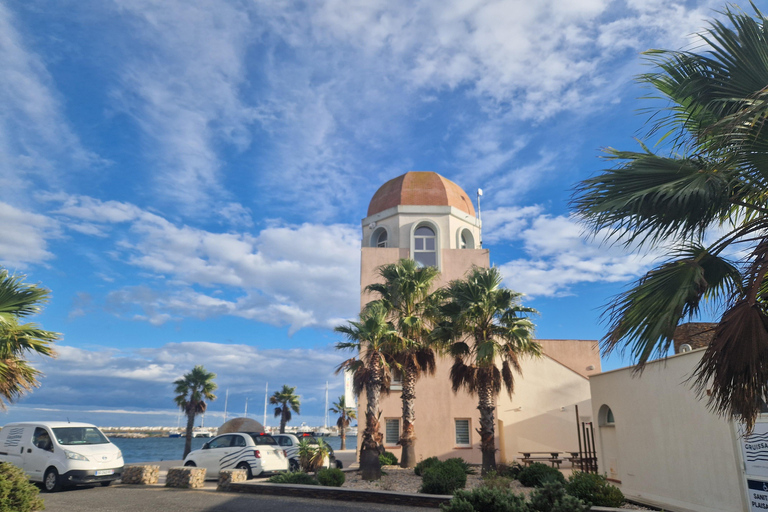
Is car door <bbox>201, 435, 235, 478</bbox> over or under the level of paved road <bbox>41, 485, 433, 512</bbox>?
over

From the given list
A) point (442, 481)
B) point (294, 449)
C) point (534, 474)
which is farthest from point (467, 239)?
point (442, 481)

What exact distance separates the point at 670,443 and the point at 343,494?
7789 mm

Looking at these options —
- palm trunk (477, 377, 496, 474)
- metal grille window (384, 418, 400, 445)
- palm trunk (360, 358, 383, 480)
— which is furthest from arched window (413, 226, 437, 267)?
palm trunk (477, 377, 496, 474)

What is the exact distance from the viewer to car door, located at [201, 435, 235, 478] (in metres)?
16.6

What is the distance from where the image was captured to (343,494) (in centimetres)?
1270

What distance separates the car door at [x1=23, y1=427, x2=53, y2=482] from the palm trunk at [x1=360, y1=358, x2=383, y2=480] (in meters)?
9.20

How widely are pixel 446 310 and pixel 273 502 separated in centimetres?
1006

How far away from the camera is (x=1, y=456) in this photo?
14.7 m

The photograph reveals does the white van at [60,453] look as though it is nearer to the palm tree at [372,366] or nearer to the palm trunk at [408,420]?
the palm tree at [372,366]

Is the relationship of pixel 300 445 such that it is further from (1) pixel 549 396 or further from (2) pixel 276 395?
(2) pixel 276 395

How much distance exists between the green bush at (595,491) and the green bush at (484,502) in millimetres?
3901

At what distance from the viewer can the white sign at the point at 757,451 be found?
9555mm

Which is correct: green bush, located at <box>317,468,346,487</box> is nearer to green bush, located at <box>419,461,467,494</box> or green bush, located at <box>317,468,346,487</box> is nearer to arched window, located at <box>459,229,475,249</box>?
green bush, located at <box>419,461,467,494</box>

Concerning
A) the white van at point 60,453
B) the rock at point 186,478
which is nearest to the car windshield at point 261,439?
the rock at point 186,478
